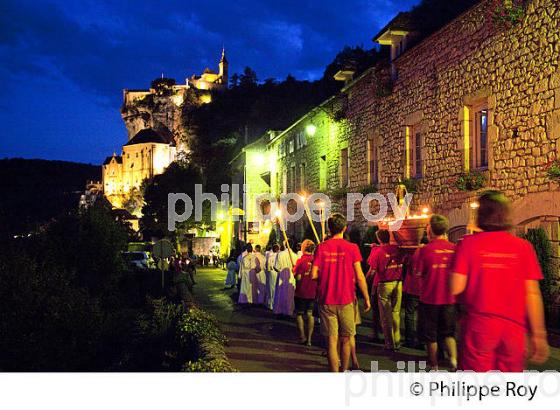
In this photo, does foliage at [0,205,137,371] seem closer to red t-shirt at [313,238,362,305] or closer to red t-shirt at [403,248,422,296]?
red t-shirt at [403,248,422,296]

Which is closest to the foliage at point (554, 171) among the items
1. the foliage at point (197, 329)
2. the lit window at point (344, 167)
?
the foliage at point (197, 329)

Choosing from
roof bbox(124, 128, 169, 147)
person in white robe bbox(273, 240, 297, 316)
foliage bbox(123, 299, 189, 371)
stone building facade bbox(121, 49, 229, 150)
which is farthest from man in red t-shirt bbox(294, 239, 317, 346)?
roof bbox(124, 128, 169, 147)

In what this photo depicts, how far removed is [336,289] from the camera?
693cm

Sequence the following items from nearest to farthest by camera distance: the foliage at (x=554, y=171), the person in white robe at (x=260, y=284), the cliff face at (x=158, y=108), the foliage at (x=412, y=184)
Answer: the foliage at (x=554, y=171), the foliage at (x=412, y=184), the person in white robe at (x=260, y=284), the cliff face at (x=158, y=108)

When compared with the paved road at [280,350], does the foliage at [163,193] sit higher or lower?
higher

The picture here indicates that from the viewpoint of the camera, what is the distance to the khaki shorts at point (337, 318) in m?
6.94

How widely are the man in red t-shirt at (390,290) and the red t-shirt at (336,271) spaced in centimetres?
224

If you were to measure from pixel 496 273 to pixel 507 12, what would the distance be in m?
8.55

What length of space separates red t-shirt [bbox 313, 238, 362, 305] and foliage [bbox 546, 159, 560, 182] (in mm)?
4866

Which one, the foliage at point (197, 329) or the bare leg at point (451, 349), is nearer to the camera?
the bare leg at point (451, 349)

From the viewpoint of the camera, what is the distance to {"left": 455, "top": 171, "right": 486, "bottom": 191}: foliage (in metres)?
12.4

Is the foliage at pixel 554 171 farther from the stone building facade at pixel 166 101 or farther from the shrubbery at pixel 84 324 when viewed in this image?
the stone building facade at pixel 166 101

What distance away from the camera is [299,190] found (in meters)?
28.0

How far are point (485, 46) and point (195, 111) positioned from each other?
90.0 metres
